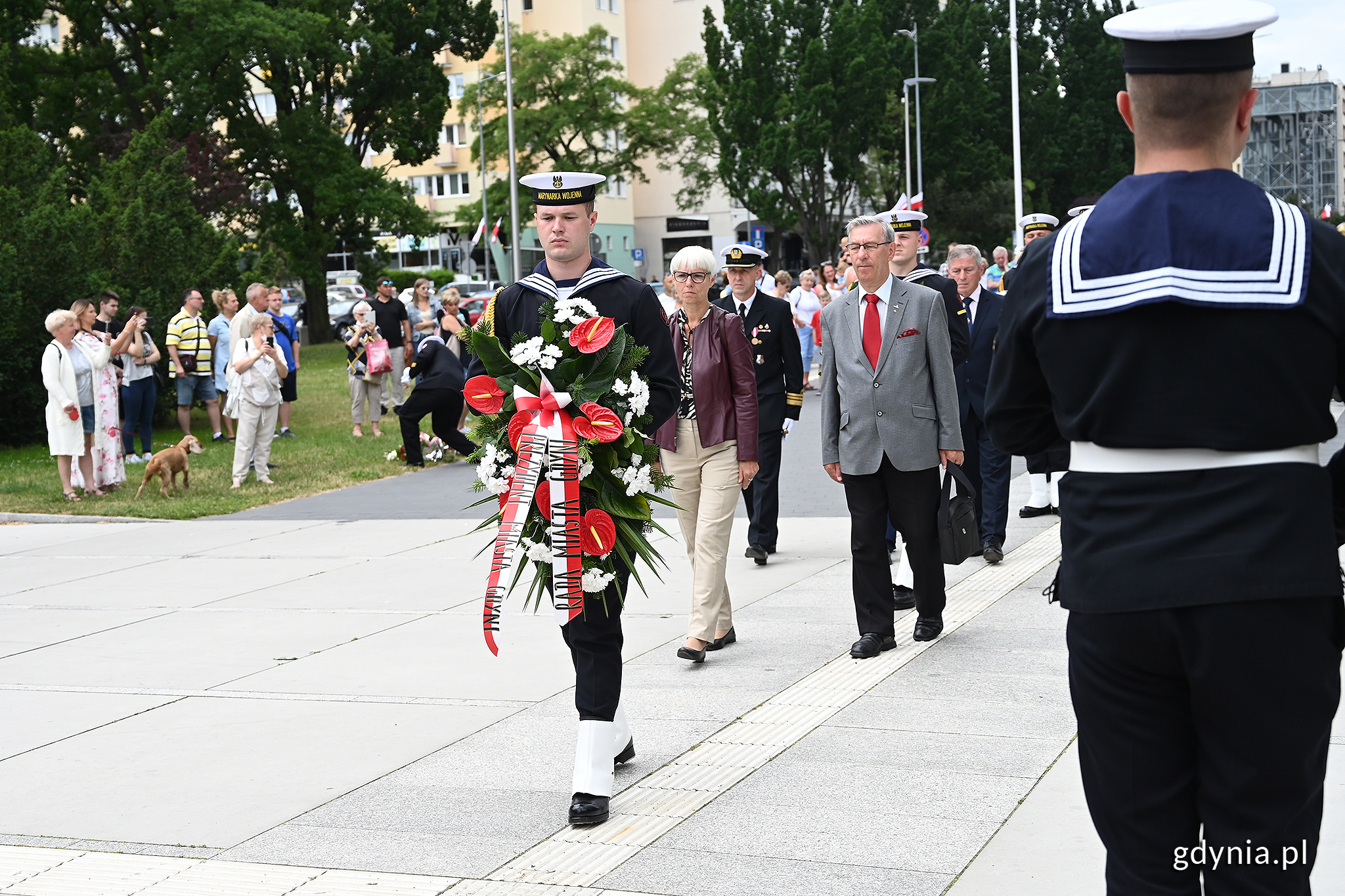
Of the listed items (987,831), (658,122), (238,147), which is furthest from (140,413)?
(658,122)

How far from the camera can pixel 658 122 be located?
57125mm

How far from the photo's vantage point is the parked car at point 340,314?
45.3m

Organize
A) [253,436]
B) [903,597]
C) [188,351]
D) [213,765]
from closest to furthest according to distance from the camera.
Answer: [213,765], [903,597], [253,436], [188,351]

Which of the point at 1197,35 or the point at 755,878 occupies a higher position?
the point at 1197,35

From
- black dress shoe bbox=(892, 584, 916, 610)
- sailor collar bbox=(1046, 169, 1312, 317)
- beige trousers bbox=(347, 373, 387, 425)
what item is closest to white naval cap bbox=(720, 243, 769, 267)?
black dress shoe bbox=(892, 584, 916, 610)

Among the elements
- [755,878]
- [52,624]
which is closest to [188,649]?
[52,624]

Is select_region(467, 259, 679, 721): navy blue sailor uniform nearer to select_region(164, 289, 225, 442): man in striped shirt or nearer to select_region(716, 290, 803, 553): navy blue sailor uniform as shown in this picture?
select_region(716, 290, 803, 553): navy blue sailor uniform

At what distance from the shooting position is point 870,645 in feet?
22.3

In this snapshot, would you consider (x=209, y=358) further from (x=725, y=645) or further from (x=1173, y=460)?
(x=1173, y=460)

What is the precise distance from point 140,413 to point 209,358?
5.15 feet

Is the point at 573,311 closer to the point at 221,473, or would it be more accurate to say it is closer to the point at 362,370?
the point at 221,473

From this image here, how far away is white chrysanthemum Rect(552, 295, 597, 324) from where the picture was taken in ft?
15.3

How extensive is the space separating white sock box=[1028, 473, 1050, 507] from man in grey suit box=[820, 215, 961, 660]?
14.7 ft

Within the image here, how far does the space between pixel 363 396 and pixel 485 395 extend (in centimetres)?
1543
